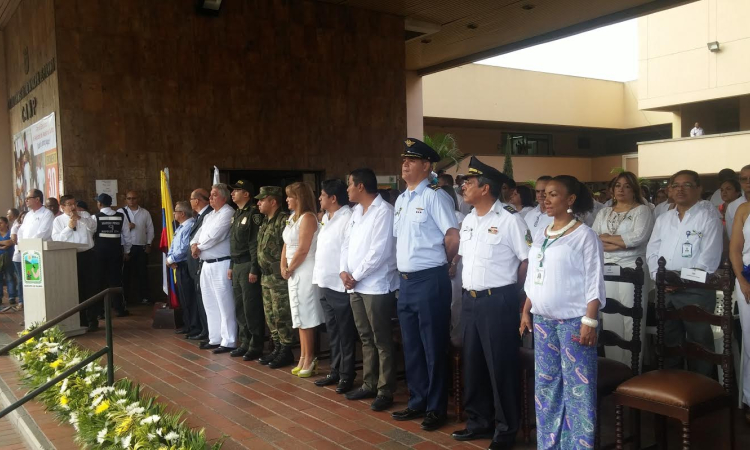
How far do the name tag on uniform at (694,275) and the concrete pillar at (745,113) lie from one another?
2050cm

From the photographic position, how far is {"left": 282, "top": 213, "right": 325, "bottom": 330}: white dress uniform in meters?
5.78

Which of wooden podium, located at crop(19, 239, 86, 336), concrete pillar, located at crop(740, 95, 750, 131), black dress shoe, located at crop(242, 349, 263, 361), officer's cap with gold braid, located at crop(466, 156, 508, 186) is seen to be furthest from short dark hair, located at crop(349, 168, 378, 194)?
concrete pillar, located at crop(740, 95, 750, 131)

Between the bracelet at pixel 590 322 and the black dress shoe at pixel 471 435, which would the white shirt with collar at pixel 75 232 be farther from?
the bracelet at pixel 590 322

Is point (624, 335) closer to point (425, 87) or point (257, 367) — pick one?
point (257, 367)

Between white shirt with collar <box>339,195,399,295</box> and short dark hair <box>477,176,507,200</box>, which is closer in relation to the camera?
short dark hair <box>477,176,507,200</box>

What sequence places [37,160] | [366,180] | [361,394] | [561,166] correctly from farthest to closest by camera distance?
1. [561,166]
2. [37,160]
3. [361,394]
4. [366,180]

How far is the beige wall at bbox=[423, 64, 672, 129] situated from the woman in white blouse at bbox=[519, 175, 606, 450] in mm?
20419

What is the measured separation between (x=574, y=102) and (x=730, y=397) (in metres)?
25.9

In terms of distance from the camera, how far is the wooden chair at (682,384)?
3188 millimetres

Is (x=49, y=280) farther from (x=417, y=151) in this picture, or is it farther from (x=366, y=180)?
(x=417, y=151)

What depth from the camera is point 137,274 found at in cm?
1038

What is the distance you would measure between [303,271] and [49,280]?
11.9 ft

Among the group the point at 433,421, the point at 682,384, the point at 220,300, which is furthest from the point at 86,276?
the point at 682,384

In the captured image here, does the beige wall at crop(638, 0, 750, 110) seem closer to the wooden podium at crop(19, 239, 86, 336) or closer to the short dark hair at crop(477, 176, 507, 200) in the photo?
the short dark hair at crop(477, 176, 507, 200)
